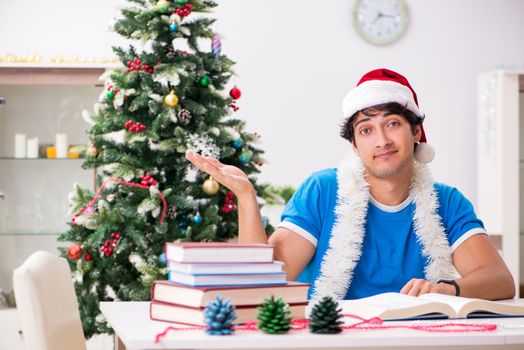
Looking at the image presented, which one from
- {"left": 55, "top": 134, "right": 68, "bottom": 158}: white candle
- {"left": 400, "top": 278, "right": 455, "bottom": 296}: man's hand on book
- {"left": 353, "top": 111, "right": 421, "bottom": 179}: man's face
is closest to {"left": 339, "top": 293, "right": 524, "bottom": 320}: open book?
{"left": 400, "top": 278, "right": 455, "bottom": 296}: man's hand on book

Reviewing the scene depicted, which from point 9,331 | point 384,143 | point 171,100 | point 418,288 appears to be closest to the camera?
point 418,288

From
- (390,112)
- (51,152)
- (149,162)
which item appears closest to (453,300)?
(390,112)

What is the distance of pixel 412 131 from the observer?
2.46 metres

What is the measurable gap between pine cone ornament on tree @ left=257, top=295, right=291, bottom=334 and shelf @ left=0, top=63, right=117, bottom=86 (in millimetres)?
3282

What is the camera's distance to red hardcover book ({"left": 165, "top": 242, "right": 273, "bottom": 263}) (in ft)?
4.95

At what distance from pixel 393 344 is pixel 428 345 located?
0.06m

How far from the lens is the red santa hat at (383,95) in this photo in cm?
239

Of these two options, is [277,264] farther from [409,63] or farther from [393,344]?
[409,63]

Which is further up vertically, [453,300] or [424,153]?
[424,153]

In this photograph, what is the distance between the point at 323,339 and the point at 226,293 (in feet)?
0.70

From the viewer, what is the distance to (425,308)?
1618mm

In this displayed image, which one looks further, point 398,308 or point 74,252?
point 74,252

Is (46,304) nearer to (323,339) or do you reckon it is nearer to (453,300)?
(323,339)

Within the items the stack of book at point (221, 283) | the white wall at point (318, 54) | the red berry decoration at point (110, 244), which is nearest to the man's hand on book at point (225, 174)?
the stack of book at point (221, 283)
